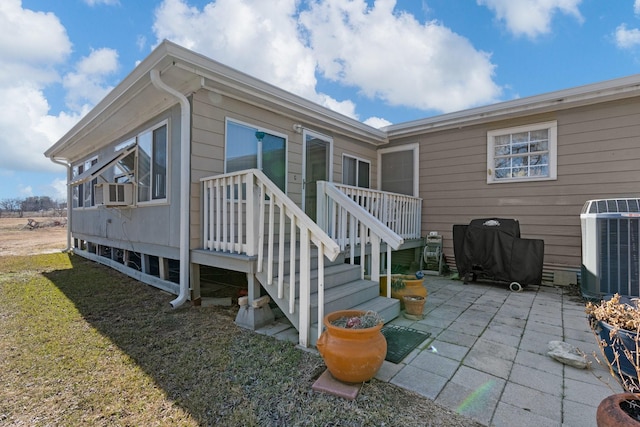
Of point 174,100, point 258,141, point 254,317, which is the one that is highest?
point 174,100

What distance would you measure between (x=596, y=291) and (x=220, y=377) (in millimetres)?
4782

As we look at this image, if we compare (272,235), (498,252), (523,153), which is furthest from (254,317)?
Answer: (523,153)

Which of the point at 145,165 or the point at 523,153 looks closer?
the point at 145,165

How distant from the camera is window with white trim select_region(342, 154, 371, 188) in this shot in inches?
253

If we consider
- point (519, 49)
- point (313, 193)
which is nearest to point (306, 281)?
point (313, 193)

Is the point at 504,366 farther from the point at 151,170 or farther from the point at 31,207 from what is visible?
the point at 31,207

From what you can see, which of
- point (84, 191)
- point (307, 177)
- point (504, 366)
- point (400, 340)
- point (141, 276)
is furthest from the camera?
point (84, 191)

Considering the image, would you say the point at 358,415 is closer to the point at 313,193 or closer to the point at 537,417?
the point at 537,417

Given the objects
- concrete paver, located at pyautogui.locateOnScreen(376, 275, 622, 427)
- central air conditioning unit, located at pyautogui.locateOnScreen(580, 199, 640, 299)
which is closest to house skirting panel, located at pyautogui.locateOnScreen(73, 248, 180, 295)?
concrete paver, located at pyautogui.locateOnScreen(376, 275, 622, 427)

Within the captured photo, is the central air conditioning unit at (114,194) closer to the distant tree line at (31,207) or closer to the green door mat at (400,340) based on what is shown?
the green door mat at (400,340)

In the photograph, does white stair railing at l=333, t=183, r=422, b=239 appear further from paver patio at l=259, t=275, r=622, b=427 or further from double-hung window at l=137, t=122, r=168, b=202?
double-hung window at l=137, t=122, r=168, b=202

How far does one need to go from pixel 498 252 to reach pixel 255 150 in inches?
171

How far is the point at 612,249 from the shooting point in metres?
3.86

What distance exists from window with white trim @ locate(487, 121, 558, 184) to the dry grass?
17.2 feet
